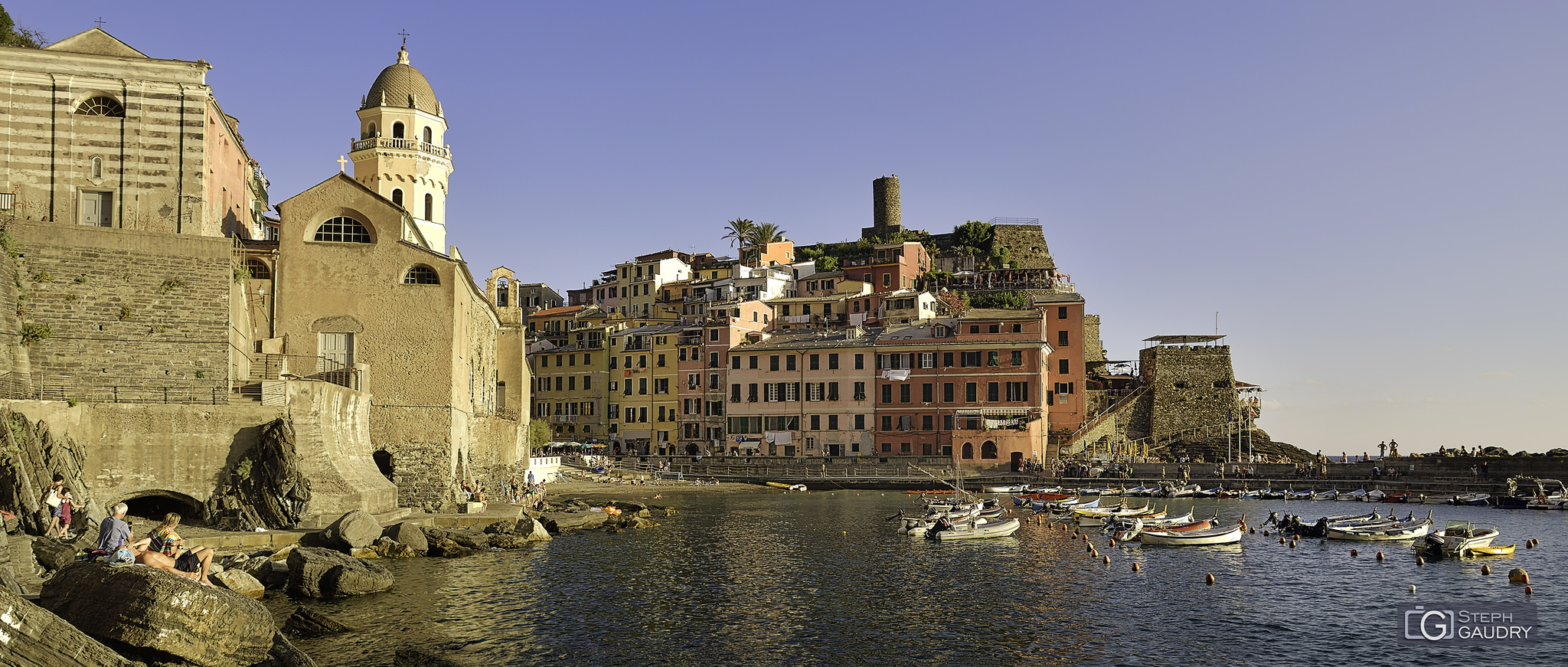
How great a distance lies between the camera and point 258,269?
40.9 meters

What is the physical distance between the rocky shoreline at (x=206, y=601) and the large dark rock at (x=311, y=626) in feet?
0.07

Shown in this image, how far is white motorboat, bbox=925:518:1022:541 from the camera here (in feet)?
137

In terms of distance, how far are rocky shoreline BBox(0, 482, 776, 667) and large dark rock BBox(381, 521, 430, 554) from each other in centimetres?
3

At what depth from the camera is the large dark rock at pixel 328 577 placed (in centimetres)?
2502

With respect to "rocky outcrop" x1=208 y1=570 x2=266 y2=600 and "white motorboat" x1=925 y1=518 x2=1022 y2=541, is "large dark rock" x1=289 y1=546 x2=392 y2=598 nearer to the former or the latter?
"rocky outcrop" x1=208 y1=570 x2=266 y2=600

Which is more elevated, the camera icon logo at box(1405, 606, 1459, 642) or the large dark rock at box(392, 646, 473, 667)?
the large dark rock at box(392, 646, 473, 667)

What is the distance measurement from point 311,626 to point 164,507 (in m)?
14.2

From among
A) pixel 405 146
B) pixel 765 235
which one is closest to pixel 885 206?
pixel 765 235

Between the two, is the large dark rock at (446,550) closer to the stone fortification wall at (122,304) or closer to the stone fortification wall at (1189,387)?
the stone fortification wall at (122,304)

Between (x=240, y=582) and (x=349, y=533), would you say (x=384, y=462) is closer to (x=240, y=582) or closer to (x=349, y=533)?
(x=349, y=533)

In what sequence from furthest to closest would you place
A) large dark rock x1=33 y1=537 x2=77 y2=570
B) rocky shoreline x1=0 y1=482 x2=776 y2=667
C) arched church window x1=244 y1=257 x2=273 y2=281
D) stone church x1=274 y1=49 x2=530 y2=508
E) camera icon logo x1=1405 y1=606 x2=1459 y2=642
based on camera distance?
arched church window x1=244 y1=257 x2=273 y2=281 → stone church x1=274 y1=49 x2=530 y2=508 → camera icon logo x1=1405 y1=606 x2=1459 y2=642 → large dark rock x1=33 y1=537 x2=77 y2=570 → rocky shoreline x1=0 y1=482 x2=776 y2=667

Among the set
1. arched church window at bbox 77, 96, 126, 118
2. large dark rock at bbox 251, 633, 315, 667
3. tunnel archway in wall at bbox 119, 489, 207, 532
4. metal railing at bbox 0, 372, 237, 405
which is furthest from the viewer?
arched church window at bbox 77, 96, 126, 118

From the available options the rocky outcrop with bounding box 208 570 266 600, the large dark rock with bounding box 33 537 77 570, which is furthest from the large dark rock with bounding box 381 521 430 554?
the large dark rock with bounding box 33 537 77 570

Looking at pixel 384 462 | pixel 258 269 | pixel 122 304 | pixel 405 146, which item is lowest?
pixel 384 462
